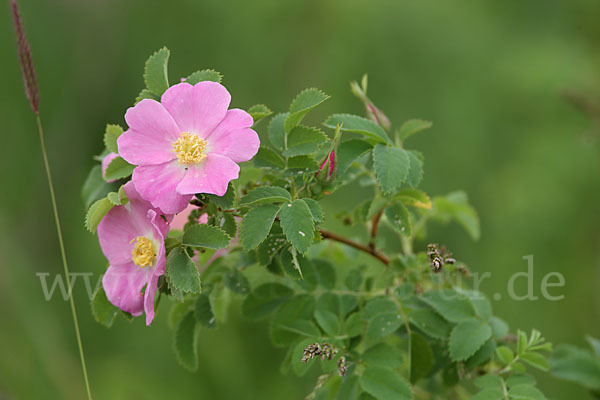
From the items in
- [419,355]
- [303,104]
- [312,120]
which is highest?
[303,104]

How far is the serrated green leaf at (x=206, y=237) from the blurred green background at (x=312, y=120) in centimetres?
98

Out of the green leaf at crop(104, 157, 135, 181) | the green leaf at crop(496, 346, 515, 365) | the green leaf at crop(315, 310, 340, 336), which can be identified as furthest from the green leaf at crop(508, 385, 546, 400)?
the green leaf at crop(104, 157, 135, 181)

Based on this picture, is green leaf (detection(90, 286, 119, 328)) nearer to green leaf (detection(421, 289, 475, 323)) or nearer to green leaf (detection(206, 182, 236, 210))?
green leaf (detection(206, 182, 236, 210))

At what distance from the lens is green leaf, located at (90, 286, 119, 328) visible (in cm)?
50

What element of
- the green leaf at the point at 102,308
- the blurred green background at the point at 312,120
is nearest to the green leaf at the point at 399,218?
the green leaf at the point at 102,308

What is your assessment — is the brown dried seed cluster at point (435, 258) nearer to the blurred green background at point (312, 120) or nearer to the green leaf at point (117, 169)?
the green leaf at point (117, 169)

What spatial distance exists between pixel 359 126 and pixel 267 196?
109mm

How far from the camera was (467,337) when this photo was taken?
529mm

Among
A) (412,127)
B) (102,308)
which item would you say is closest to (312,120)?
(412,127)

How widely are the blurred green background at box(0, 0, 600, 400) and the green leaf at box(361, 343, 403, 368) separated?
0.89m

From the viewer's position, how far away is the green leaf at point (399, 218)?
52 cm

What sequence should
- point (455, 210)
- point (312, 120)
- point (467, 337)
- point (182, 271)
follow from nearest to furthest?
point (182, 271) < point (467, 337) < point (455, 210) < point (312, 120)

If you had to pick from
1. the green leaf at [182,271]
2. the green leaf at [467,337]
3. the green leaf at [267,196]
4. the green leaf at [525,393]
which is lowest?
the green leaf at [525,393]

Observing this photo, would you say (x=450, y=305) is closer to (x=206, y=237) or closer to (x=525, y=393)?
(x=525, y=393)
